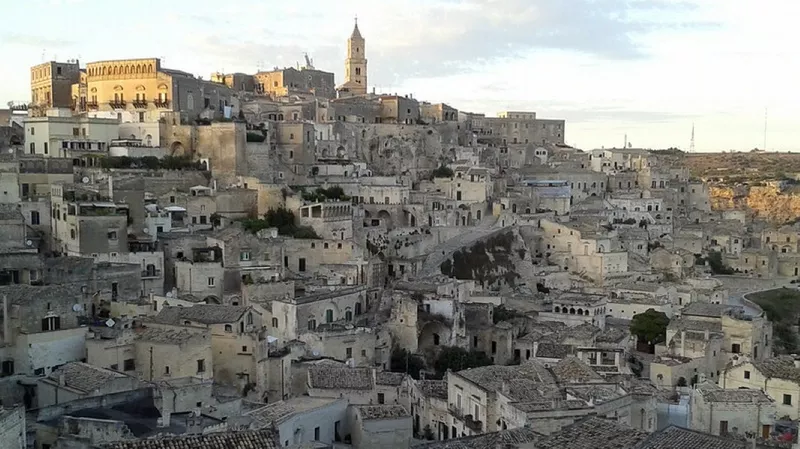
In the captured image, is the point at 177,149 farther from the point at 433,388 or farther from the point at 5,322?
the point at 433,388

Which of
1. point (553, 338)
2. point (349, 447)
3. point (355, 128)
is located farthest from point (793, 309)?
point (349, 447)

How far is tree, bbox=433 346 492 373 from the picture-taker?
2704cm

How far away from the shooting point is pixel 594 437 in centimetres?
1477

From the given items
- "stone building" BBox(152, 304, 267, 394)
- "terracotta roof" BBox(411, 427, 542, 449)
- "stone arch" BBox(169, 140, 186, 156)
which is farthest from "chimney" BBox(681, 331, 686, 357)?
"stone arch" BBox(169, 140, 186, 156)

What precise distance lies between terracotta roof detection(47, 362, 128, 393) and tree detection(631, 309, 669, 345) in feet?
62.0

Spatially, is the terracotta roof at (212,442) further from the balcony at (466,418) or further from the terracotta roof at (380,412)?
the balcony at (466,418)

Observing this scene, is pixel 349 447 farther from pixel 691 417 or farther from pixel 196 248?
pixel 196 248

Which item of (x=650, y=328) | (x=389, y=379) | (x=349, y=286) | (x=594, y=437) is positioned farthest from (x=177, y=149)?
(x=594, y=437)

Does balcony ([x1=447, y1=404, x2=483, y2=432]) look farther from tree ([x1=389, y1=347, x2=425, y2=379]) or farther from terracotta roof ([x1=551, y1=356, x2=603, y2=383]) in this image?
tree ([x1=389, y1=347, x2=425, y2=379])

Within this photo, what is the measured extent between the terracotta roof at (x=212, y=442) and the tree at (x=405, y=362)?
48.8 ft

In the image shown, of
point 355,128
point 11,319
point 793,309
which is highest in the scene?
point 355,128

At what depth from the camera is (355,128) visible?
4869cm

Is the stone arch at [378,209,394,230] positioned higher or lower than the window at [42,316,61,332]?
higher

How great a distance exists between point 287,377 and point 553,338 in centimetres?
998
